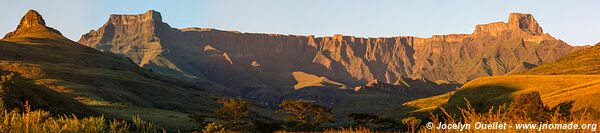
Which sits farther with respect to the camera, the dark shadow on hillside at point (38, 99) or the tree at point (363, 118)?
the tree at point (363, 118)

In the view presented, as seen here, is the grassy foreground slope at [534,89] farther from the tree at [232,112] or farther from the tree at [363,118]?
the tree at [232,112]

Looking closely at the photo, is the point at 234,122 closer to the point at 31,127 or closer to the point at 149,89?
the point at 31,127

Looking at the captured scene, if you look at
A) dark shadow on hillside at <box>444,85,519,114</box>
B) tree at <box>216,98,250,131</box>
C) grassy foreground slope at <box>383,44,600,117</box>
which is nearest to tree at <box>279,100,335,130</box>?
tree at <box>216,98,250,131</box>

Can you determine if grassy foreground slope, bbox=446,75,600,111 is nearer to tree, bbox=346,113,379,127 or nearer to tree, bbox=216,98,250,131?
tree, bbox=346,113,379,127

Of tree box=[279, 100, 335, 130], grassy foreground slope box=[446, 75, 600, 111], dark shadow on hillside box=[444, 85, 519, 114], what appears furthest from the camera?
dark shadow on hillside box=[444, 85, 519, 114]

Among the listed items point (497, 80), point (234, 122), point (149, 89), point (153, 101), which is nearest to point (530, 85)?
point (497, 80)

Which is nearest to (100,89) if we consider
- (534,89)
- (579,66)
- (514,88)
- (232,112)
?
(232,112)

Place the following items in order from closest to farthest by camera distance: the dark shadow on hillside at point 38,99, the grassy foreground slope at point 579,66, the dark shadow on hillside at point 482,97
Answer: the dark shadow on hillside at point 38,99
the dark shadow on hillside at point 482,97
the grassy foreground slope at point 579,66

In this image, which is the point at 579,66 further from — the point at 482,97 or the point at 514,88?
the point at 482,97

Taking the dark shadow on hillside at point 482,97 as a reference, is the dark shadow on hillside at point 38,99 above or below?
above

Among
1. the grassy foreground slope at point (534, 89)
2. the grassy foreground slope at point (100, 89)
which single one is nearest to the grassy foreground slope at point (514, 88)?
the grassy foreground slope at point (534, 89)

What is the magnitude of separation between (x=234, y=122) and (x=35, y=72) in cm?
7277

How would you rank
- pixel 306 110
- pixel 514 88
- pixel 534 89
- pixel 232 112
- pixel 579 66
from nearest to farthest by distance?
1. pixel 232 112
2. pixel 306 110
3. pixel 534 89
4. pixel 514 88
5. pixel 579 66

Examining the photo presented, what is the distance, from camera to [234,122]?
7356cm
